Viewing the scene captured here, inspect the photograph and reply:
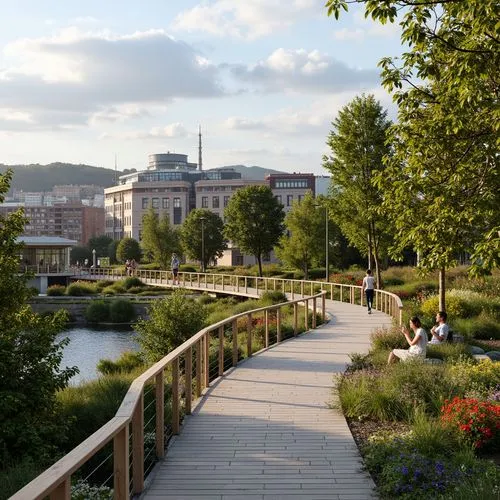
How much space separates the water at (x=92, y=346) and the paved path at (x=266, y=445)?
1385cm

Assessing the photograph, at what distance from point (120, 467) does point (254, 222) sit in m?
55.6

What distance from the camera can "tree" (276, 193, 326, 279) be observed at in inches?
2188

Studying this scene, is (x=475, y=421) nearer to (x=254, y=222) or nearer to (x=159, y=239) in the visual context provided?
(x=254, y=222)

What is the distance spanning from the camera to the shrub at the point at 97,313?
45.4 metres

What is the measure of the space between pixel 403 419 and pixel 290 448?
5.69 ft

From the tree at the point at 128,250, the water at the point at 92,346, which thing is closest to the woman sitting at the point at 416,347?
the water at the point at 92,346

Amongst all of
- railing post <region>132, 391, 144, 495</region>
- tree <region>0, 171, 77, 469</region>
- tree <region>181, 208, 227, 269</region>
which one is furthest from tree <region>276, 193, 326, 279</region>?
railing post <region>132, 391, 144, 495</region>

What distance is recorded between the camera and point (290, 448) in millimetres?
7867

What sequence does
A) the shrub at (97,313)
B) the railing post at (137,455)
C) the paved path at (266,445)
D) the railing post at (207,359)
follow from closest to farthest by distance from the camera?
1. the railing post at (137,455)
2. the paved path at (266,445)
3. the railing post at (207,359)
4. the shrub at (97,313)

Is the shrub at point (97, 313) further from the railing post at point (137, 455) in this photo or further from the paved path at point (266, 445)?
the railing post at point (137, 455)

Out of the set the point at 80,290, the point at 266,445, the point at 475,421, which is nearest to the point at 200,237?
the point at 80,290

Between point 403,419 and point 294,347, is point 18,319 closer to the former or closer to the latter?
point 294,347

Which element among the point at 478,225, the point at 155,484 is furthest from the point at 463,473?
the point at 478,225

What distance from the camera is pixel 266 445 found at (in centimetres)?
796
